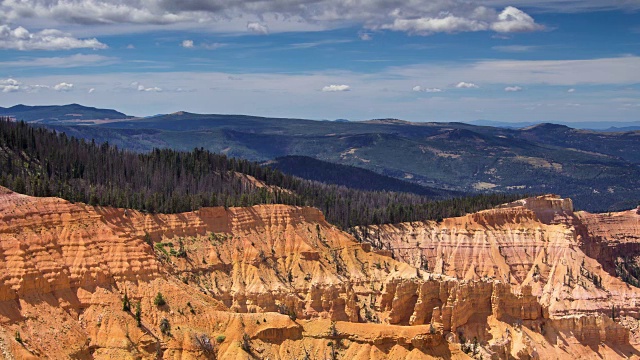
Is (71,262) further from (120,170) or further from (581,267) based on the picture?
(581,267)

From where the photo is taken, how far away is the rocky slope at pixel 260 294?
369 feet

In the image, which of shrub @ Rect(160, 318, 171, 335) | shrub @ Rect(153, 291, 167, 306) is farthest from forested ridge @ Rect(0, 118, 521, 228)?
shrub @ Rect(160, 318, 171, 335)

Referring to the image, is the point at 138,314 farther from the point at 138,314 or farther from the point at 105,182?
the point at 105,182

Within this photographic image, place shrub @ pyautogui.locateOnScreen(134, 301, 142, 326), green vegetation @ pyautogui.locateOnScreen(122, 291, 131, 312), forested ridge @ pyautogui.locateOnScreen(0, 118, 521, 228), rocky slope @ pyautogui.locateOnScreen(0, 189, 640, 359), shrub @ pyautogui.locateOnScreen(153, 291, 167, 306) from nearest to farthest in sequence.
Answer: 1. rocky slope @ pyautogui.locateOnScreen(0, 189, 640, 359)
2. shrub @ pyautogui.locateOnScreen(134, 301, 142, 326)
3. green vegetation @ pyautogui.locateOnScreen(122, 291, 131, 312)
4. shrub @ pyautogui.locateOnScreen(153, 291, 167, 306)
5. forested ridge @ pyautogui.locateOnScreen(0, 118, 521, 228)

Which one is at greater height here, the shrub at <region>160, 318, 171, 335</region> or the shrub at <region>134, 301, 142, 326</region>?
the shrub at <region>134, 301, 142, 326</region>

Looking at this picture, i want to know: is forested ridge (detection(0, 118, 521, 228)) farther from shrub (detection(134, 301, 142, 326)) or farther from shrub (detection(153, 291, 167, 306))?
shrub (detection(134, 301, 142, 326))

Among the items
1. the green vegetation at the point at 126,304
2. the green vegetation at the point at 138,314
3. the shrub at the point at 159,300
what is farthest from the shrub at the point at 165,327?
the green vegetation at the point at 126,304

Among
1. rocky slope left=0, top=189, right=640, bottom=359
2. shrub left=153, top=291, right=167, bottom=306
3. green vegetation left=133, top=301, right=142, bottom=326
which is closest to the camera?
rocky slope left=0, top=189, right=640, bottom=359

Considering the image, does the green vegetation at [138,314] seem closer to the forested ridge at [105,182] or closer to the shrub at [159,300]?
the shrub at [159,300]

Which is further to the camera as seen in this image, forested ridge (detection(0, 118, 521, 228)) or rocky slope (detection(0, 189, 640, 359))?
forested ridge (detection(0, 118, 521, 228))

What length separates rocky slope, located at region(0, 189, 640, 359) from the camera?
112375 millimetres

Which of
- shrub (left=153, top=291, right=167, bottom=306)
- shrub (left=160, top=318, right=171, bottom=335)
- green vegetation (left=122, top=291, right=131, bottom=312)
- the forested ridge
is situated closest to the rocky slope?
shrub (left=160, top=318, right=171, bottom=335)

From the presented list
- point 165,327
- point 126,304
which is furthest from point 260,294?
point 126,304

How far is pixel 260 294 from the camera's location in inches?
5566
